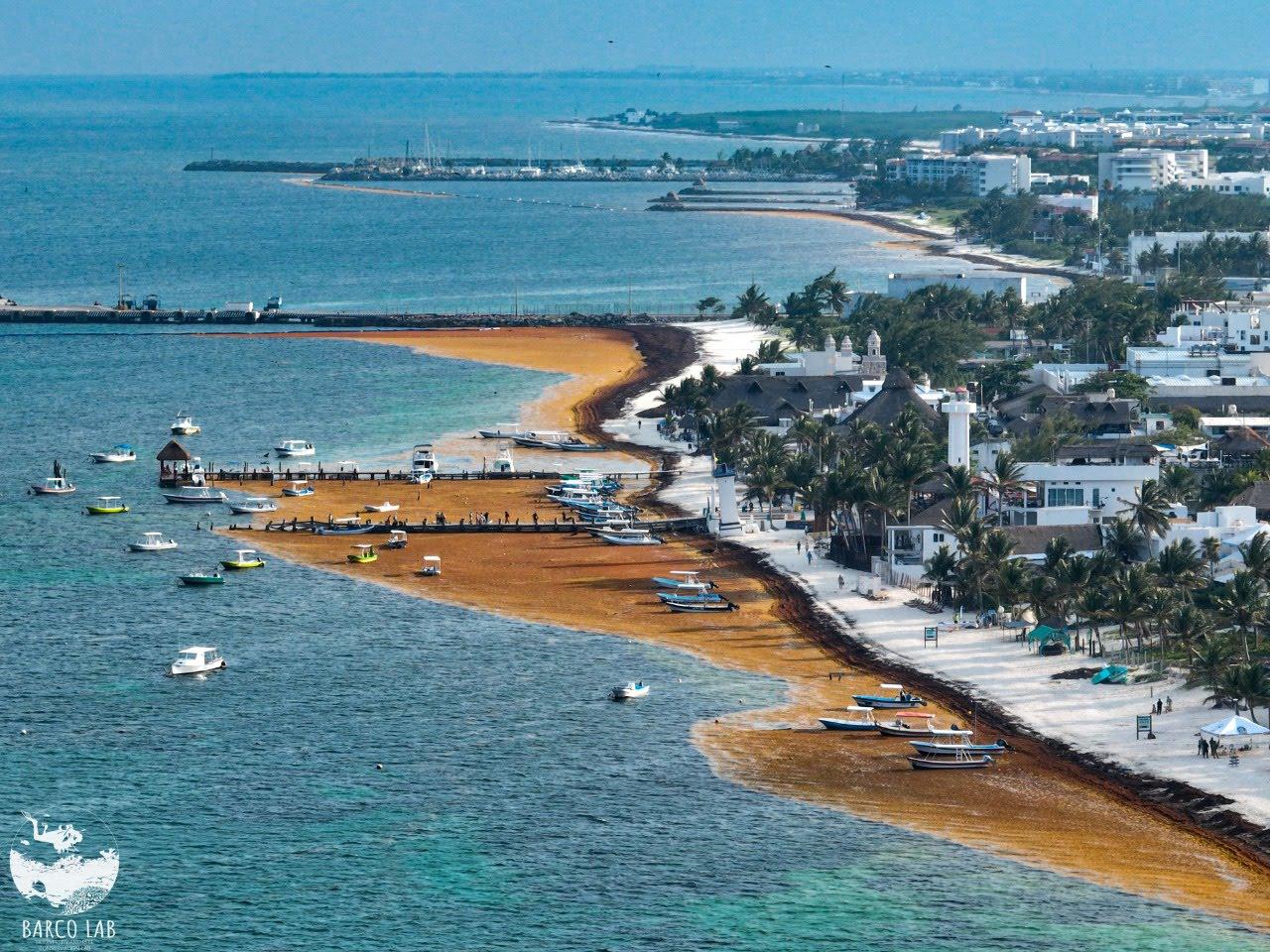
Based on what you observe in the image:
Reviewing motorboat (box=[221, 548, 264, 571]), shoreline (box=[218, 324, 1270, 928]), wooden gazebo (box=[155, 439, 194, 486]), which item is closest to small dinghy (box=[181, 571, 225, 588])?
motorboat (box=[221, 548, 264, 571])

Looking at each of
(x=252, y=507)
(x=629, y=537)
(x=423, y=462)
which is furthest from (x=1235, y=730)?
(x=423, y=462)

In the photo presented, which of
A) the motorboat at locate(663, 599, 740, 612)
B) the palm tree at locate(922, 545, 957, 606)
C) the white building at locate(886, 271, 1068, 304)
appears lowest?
the motorboat at locate(663, 599, 740, 612)

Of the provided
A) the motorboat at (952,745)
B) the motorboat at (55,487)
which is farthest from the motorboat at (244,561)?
the motorboat at (952,745)

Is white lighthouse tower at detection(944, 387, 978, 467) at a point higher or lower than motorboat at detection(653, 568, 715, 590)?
higher

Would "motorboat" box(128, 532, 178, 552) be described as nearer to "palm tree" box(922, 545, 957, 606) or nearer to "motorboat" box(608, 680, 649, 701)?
"motorboat" box(608, 680, 649, 701)

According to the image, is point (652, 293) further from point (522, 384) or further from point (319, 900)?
point (319, 900)

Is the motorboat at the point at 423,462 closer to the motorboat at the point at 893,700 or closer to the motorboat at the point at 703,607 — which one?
the motorboat at the point at 703,607

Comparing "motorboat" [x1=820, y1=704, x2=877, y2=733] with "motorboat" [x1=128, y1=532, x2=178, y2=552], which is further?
"motorboat" [x1=128, y1=532, x2=178, y2=552]
